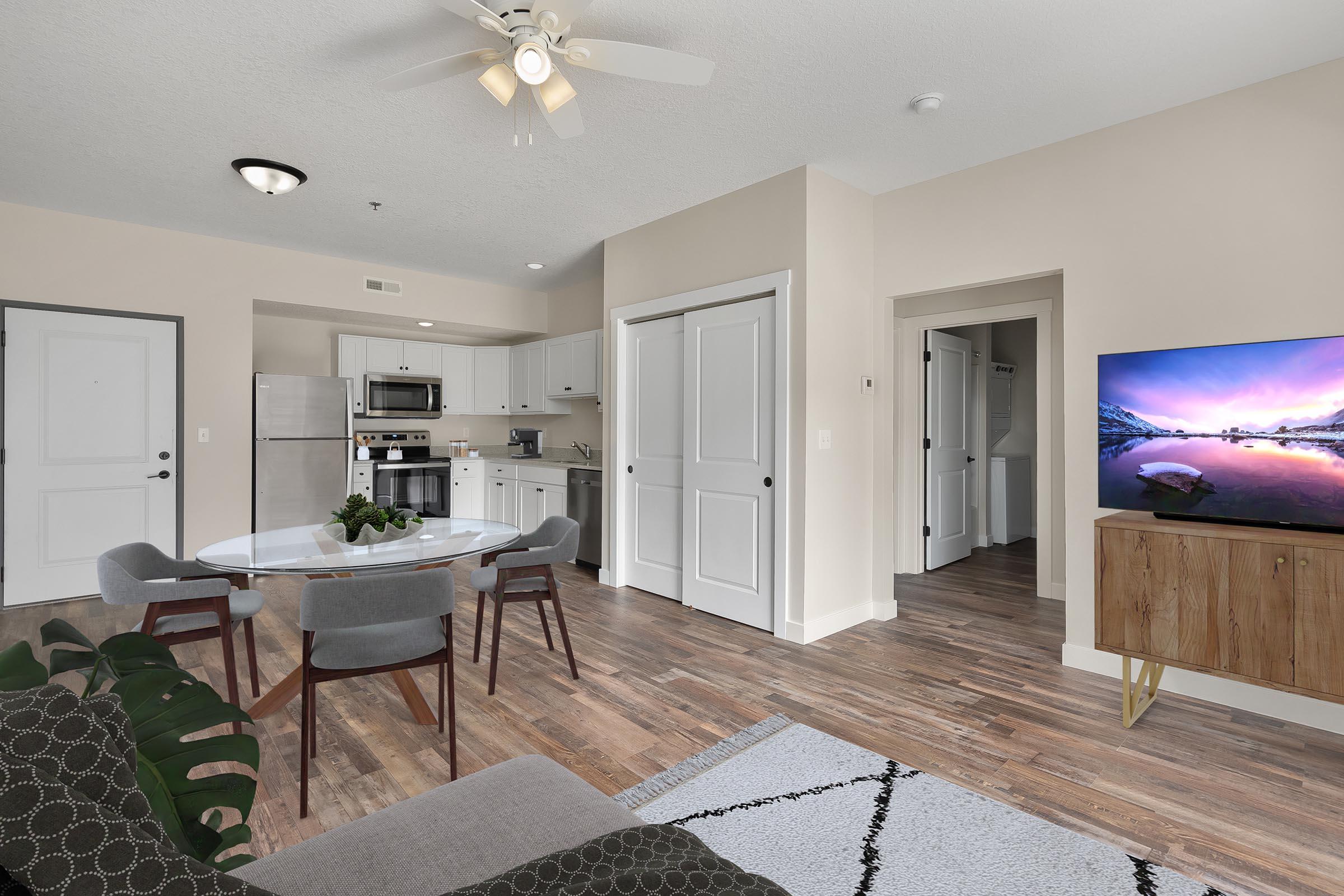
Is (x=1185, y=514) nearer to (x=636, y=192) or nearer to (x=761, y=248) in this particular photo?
(x=761, y=248)

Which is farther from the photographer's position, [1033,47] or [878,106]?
[878,106]

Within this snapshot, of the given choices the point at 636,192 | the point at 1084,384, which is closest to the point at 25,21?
the point at 636,192

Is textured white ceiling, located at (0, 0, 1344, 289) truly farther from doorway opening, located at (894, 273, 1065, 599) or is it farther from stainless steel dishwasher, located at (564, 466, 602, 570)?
stainless steel dishwasher, located at (564, 466, 602, 570)

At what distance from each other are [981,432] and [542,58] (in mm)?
5204

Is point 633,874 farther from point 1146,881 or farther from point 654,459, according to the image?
point 654,459

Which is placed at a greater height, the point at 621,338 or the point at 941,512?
the point at 621,338

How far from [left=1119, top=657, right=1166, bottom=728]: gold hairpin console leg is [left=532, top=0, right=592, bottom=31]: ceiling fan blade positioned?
10.1 ft

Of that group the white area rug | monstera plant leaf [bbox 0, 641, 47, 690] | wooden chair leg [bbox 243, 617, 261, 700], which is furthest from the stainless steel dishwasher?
monstera plant leaf [bbox 0, 641, 47, 690]

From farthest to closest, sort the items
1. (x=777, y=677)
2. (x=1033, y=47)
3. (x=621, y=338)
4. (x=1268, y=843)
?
→ (x=621, y=338)
(x=777, y=677)
(x=1033, y=47)
(x=1268, y=843)

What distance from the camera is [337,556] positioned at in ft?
7.88

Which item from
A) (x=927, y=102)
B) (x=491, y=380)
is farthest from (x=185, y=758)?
(x=491, y=380)

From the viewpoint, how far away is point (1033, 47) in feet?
8.04

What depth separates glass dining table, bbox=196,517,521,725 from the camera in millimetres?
2242

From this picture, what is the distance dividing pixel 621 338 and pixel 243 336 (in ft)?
9.40
